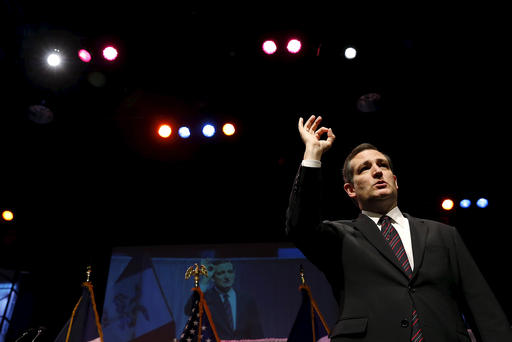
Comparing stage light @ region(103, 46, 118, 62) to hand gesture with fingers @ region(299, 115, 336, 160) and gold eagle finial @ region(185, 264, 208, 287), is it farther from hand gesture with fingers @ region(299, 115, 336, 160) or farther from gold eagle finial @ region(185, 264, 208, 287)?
hand gesture with fingers @ region(299, 115, 336, 160)

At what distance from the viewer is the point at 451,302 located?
1.58 meters

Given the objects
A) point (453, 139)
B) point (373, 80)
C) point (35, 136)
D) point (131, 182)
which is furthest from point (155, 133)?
point (453, 139)

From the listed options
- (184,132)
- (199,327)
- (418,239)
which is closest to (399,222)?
(418,239)

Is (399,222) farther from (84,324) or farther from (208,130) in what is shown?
(84,324)

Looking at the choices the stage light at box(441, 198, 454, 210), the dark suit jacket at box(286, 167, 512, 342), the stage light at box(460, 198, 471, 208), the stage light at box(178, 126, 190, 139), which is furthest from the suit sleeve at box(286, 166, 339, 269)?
the stage light at box(460, 198, 471, 208)

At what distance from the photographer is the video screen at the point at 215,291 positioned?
219 inches

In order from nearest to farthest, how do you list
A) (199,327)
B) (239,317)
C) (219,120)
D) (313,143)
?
1. (313,143)
2. (199,327)
3. (219,120)
4. (239,317)

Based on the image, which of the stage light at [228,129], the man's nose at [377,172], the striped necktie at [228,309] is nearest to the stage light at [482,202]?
the stage light at [228,129]

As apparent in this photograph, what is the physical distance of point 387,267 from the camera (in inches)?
63.9

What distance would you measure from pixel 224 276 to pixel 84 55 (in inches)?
142

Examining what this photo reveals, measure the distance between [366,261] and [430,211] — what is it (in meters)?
4.84

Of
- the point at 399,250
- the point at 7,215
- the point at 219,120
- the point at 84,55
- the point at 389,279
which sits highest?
the point at 84,55

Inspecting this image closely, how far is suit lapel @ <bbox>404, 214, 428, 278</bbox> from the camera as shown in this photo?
1.63m

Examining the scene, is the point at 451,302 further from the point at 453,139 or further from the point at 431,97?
the point at 453,139
